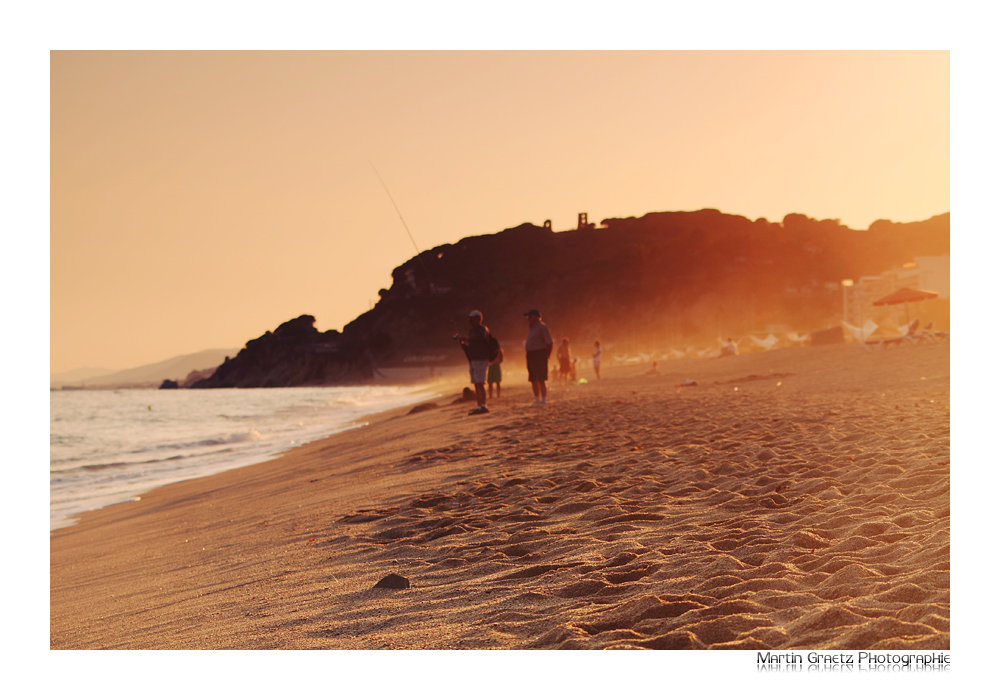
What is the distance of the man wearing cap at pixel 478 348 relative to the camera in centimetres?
940

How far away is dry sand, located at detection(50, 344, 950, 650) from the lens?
2.27 m

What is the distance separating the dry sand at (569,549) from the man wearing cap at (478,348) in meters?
2.82

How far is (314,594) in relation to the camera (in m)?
2.95

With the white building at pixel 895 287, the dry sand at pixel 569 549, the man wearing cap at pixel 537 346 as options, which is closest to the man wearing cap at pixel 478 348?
the man wearing cap at pixel 537 346

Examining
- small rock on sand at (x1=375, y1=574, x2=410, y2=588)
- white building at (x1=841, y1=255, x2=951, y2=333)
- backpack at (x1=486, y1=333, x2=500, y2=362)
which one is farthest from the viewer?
white building at (x1=841, y1=255, x2=951, y2=333)

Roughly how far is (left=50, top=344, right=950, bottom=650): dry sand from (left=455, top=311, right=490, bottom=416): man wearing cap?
2.82 metres

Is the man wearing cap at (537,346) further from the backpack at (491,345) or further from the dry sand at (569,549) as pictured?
the dry sand at (569,549)

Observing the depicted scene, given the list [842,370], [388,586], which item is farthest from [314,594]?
[842,370]

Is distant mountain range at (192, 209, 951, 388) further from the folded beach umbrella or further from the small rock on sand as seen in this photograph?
the small rock on sand

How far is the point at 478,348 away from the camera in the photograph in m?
9.60

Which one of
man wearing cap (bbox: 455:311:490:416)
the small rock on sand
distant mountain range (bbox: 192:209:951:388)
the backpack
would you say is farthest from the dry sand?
distant mountain range (bbox: 192:209:951:388)
